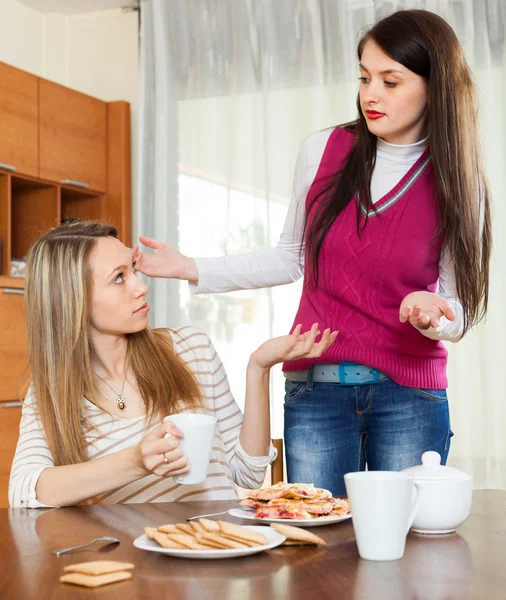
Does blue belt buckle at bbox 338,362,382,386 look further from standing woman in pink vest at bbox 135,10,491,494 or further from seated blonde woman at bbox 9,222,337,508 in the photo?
seated blonde woman at bbox 9,222,337,508

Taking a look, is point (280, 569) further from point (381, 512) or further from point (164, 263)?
point (164, 263)

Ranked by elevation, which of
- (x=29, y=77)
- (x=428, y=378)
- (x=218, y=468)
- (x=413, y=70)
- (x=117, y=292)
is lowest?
(x=218, y=468)

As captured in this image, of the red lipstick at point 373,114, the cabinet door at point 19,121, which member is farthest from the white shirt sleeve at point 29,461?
the cabinet door at point 19,121

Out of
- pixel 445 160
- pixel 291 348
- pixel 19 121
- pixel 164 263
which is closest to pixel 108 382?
pixel 164 263

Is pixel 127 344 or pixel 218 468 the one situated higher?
pixel 127 344

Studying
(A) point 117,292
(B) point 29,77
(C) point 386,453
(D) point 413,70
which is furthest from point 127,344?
(B) point 29,77

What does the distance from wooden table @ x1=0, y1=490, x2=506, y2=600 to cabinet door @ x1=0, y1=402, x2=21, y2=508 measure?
2468 mm

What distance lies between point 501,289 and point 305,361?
226cm

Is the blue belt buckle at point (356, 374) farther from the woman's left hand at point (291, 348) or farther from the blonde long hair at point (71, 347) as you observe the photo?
the blonde long hair at point (71, 347)

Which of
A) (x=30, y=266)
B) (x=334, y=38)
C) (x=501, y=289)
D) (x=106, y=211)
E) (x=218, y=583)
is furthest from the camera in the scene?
(x=106, y=211)

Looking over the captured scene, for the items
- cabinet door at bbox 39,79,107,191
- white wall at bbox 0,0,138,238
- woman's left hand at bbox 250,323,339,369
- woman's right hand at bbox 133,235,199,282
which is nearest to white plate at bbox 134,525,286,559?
woman's left hand at bbox 250,323,339,369

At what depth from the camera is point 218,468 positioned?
163 centimetres

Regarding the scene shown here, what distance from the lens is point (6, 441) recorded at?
11.6 feet

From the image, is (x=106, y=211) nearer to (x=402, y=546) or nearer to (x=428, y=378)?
(x=428, y=378)
